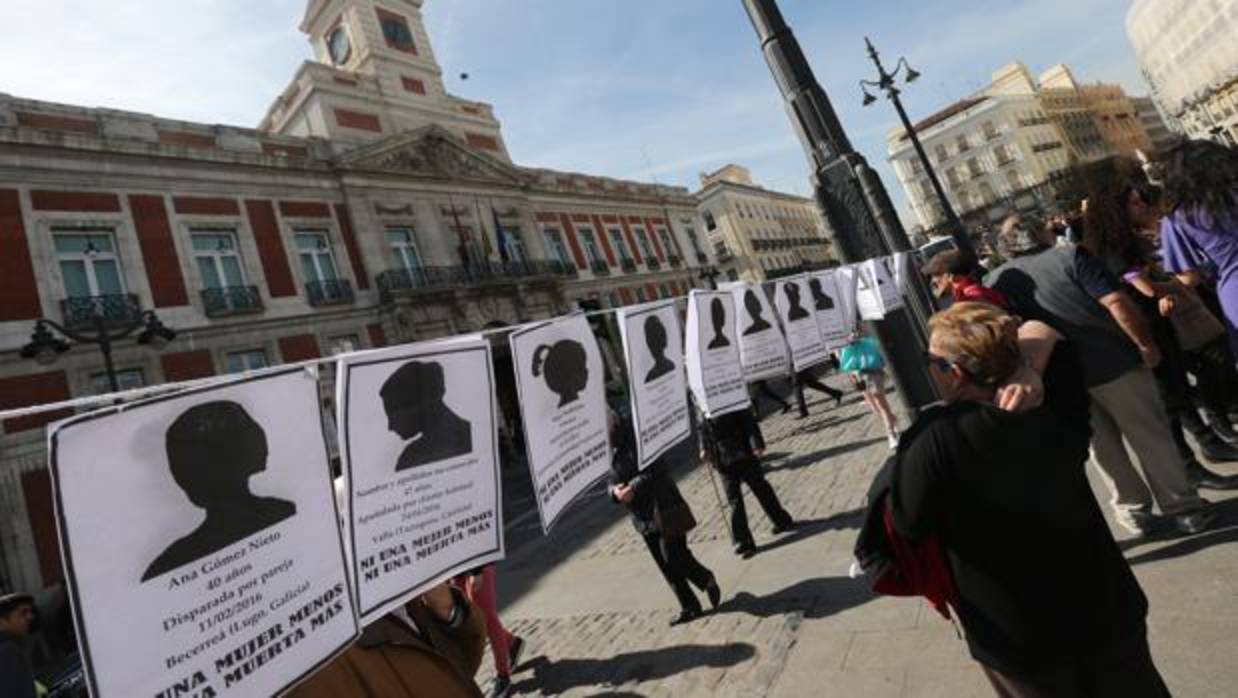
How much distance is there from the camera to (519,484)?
17.3 m

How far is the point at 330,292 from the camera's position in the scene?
20.4m

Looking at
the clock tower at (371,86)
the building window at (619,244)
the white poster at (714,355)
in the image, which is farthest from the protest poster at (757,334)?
the building window at (619,244)

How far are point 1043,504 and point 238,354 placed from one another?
19.7 meters

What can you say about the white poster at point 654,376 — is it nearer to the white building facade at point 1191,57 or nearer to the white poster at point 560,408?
the white poster at point 560,408

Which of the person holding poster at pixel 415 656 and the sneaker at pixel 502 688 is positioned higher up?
the person holding poster at pixel 415 656

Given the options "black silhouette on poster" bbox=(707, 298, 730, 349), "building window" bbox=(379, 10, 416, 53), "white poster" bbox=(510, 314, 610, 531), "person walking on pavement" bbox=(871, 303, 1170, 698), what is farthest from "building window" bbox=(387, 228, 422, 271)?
"person walking on pavement" bbox=(871, 303, 1170, 698)

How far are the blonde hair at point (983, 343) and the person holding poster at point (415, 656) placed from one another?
74.1 inches

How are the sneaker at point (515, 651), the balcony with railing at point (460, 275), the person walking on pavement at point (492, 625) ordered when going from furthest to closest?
the balcony with railing at point (460, 275) < the sneaker at point (515, 651) < the person walking on pavement at point (492, 625)

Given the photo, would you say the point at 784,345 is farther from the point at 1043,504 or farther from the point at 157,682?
the point at 157,682

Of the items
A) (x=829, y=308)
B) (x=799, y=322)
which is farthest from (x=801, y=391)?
(x=799, y=322)

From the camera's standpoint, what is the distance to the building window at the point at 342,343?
19.9m

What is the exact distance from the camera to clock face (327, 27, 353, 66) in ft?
92.7

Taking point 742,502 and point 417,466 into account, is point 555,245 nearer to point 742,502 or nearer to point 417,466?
point 742,502

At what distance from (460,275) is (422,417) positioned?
74.0 ft
